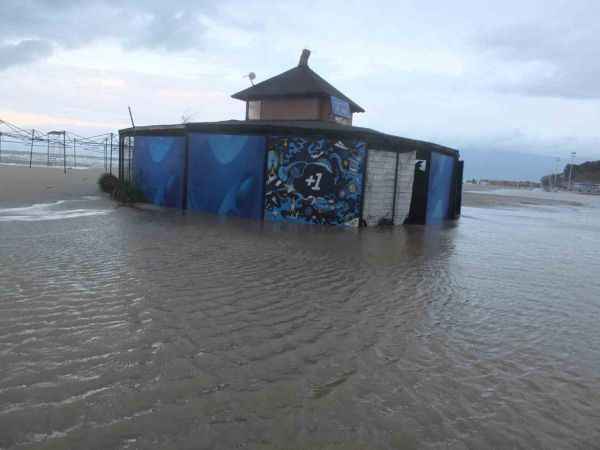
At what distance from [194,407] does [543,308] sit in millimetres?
5254

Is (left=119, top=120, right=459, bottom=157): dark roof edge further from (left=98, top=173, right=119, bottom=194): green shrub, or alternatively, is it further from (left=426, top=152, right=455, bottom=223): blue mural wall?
(left=98, top=173, right=119, bottom=194): green shrub

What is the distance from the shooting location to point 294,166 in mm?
13664

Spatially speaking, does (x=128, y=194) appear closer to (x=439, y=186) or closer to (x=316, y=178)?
(x=316, y=178)

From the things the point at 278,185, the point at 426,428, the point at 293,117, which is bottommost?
the point at 426,428

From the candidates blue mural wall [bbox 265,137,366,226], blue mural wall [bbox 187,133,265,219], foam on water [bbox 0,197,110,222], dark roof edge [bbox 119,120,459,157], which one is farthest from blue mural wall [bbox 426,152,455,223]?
foam on water [bbox 0,197,110,222]

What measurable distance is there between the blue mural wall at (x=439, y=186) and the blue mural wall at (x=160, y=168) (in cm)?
917

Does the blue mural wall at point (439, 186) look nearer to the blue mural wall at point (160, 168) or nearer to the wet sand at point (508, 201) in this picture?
the blue mural wall at point (160, 168)

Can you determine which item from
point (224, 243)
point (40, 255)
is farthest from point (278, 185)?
point (40, 255)

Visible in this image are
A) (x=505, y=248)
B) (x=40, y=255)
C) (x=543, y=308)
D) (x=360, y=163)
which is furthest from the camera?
(x=360, y=163)

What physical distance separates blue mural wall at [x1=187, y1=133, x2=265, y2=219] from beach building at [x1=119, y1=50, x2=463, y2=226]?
32 millimetres

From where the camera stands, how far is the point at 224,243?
383 inches

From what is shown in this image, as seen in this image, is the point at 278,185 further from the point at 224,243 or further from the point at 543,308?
the point at 543,308

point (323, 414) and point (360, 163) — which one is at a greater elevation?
point (360, 163)

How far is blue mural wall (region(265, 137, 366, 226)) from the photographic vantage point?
44.2 feet
